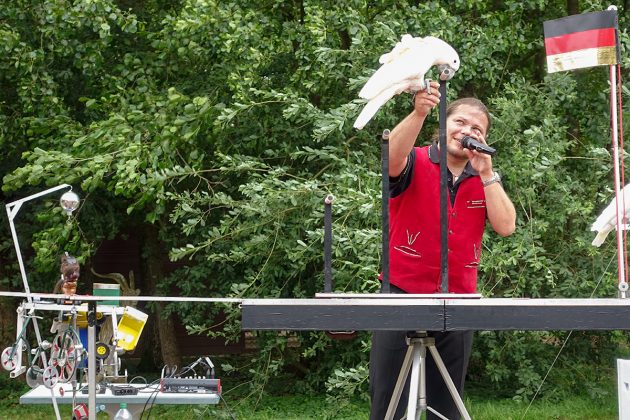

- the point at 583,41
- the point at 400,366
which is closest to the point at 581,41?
the point at 583,41

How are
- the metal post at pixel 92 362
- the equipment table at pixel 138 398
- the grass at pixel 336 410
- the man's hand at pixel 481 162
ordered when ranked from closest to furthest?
the man's hand at pixel 481 162 < the metal post at pixel 92 362 < the equipment table at pixel 138 398 < the grass at pixel 336 410

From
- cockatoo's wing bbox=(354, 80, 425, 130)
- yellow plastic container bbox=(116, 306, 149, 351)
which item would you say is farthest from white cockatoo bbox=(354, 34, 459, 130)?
yellow plastic container bbox=(116, 306, 149, 351)

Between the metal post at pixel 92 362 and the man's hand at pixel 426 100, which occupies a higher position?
the man's hand at pixel 426 100

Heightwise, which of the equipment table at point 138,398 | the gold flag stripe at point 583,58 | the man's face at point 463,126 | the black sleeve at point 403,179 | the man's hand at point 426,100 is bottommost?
the equipment table at point 138,398

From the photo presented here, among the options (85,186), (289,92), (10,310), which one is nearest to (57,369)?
(85,186)

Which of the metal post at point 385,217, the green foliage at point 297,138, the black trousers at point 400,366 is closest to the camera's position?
the metal post at point 385,217

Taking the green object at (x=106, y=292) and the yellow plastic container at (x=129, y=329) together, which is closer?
the green object at (x=106, y=292)

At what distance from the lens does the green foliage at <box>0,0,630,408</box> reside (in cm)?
552

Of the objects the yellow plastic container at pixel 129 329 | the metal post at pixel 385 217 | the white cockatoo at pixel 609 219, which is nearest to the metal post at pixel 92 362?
the yellow plastic container at pixel 129 329

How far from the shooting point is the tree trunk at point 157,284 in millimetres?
7684

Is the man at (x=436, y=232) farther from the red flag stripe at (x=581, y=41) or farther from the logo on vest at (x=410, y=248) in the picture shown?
the red flag stripe at (x=581, y=41)

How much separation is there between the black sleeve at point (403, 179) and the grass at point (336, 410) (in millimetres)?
3131

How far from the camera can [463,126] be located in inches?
108

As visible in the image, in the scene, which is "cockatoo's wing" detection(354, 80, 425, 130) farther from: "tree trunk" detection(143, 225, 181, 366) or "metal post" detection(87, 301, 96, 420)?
"tree trunk" detection(143, 225, 181, 366)
